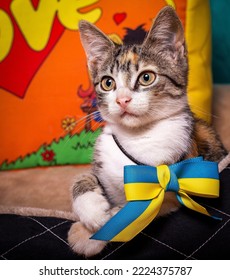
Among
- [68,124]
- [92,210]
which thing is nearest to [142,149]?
[92,210]

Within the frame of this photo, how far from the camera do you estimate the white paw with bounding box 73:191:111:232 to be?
75cm

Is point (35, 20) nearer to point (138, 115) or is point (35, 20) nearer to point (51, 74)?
point (51, 74)

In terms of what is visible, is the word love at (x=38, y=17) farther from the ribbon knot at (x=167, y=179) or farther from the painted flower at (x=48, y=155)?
the ribbon knot at (x=167, y=179)

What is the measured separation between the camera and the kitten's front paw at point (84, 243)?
722mm

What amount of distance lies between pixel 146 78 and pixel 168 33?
0.14m

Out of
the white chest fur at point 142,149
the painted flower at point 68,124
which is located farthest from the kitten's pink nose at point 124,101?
the painted flower at point 68,124

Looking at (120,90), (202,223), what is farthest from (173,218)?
(120,90)

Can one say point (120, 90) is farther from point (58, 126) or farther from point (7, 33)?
point (7, 33)

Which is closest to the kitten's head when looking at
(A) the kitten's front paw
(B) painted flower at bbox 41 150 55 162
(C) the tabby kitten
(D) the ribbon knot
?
(C) the tabby kitten

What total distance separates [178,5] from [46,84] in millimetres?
542

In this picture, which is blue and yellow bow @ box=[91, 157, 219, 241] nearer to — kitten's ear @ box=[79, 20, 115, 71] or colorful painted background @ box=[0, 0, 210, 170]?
kitten's ear @ box=[79, 20, 115, 71]

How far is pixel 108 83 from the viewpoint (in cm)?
91
